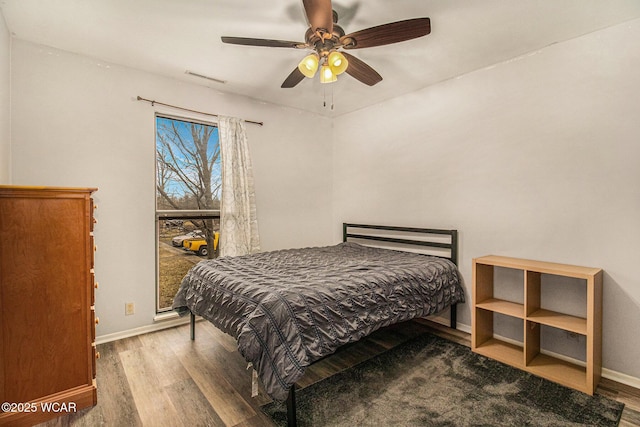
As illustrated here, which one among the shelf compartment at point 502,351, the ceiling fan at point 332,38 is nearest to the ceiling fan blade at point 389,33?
the ceiling fan at point 332,38

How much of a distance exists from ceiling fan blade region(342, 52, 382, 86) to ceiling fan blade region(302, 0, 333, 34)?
0.44 meters

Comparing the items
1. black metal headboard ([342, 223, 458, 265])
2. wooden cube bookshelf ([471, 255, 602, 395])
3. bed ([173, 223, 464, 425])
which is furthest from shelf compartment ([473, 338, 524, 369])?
black metal headboard ([342, 223, 458, 265])

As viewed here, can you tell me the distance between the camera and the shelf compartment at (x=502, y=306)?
8.11ft

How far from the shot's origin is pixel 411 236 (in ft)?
11.7

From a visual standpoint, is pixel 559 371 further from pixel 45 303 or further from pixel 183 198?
pixel 183 198

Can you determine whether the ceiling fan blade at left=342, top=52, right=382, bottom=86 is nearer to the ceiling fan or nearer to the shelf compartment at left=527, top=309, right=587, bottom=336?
the ceiling fan

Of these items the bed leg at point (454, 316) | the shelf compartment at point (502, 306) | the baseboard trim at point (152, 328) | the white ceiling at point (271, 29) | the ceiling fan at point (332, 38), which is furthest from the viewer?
the bed leg at point (454, 316)

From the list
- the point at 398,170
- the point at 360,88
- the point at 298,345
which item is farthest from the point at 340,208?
the point at 298,345

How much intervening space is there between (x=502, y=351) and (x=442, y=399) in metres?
0.95

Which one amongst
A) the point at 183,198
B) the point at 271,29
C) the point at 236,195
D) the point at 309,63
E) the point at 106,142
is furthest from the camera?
the point at 236,195

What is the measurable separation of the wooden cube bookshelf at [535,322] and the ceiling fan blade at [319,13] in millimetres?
2213

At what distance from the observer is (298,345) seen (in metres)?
1.70

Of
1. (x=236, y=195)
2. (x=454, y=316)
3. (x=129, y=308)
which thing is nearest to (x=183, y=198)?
(x=236, y=195)

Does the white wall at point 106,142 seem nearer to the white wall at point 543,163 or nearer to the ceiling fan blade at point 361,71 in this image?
the ceiling fan blade at point 361,71
